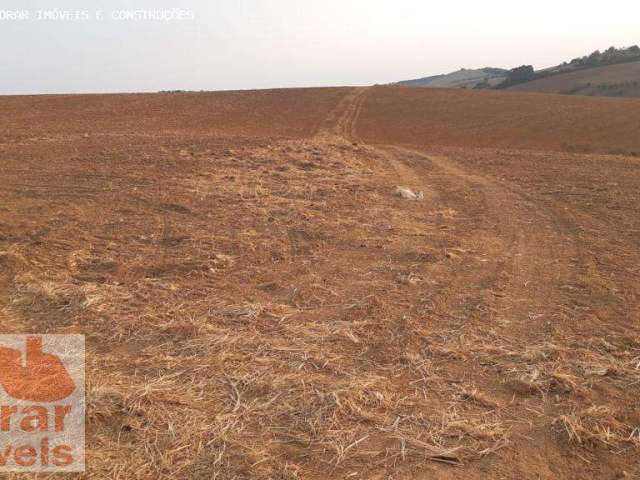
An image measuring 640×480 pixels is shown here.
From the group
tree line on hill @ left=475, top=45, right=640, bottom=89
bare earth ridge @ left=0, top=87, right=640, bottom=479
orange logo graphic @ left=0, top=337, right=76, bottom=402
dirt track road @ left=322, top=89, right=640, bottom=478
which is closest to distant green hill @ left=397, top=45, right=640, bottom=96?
tree line on hill @ left=475, top=45, right=640, bottom=89

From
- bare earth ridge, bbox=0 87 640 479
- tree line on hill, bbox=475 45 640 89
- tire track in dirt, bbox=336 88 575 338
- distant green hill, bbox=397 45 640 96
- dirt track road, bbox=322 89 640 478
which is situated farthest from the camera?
tree line on hill, bbox=475 45 640 89

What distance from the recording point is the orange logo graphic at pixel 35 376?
2.97 meters

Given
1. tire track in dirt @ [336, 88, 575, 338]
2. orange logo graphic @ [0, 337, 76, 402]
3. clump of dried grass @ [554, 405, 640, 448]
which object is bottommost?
clump of dried grass @ [554, 405, 640, 448]

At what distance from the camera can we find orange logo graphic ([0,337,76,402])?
297 cm

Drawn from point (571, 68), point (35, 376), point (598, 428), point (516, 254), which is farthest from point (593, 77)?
point (35, 376)

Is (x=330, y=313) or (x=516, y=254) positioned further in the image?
(x=516, y=254)

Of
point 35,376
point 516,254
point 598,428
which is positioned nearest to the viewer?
point 598,428

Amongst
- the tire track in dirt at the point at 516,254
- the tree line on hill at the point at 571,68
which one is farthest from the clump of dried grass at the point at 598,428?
the tree line on hill at the point at 571,68

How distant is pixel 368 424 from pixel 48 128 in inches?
672

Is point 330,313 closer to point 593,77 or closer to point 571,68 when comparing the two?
point 593,77

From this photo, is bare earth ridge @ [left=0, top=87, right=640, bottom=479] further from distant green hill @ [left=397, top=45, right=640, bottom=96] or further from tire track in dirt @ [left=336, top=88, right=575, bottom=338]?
distant green hill @ [left=397, top=45, right=640, bottom=96]

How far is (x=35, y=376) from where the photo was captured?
10.3 ft

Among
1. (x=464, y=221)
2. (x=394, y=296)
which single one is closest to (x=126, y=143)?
(x=464, y=221)

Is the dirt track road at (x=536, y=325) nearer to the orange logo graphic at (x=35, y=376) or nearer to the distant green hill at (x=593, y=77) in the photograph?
the orange logo graphic at (x=35, y=376)
